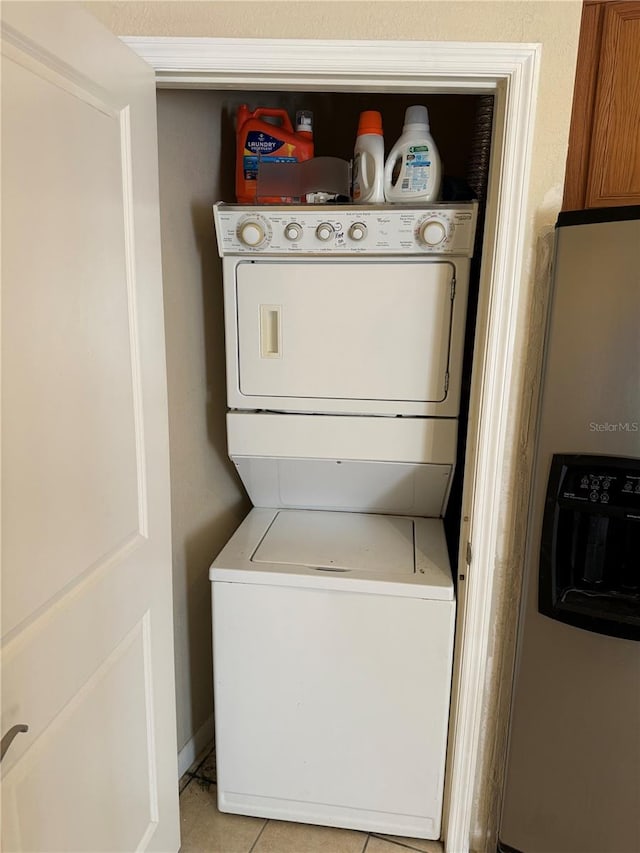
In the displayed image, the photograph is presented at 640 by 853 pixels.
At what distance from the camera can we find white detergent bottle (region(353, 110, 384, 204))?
4.98ft

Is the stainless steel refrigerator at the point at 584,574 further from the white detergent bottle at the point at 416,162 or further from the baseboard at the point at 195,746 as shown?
the baseboard at the point at 195,746

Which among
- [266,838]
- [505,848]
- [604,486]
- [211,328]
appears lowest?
[266,838]

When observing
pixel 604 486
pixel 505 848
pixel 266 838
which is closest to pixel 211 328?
→ pixel 604 486

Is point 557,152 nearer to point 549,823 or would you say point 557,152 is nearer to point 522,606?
point 522,606

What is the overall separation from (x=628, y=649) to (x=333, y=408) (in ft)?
2.87

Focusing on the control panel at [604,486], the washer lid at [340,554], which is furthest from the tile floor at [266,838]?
the control panel at [604,486]

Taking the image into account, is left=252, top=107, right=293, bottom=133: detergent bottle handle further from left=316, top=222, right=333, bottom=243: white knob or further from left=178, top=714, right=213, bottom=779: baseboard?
left=178, top=714, right=213, bottom=779: baseboard

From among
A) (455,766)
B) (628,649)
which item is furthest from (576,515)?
(455,766)

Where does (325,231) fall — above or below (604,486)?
above

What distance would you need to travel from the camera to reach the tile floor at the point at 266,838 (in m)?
1.66

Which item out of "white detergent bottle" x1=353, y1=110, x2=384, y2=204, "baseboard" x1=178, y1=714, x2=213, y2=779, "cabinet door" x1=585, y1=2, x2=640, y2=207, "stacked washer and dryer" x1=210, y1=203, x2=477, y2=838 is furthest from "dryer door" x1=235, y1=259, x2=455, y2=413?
"baseboard" x1=178, y1=714, x2=213, y2=779

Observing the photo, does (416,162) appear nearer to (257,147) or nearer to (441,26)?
(441,26)

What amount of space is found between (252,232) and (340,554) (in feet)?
2.83

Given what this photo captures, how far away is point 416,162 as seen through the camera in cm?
148
